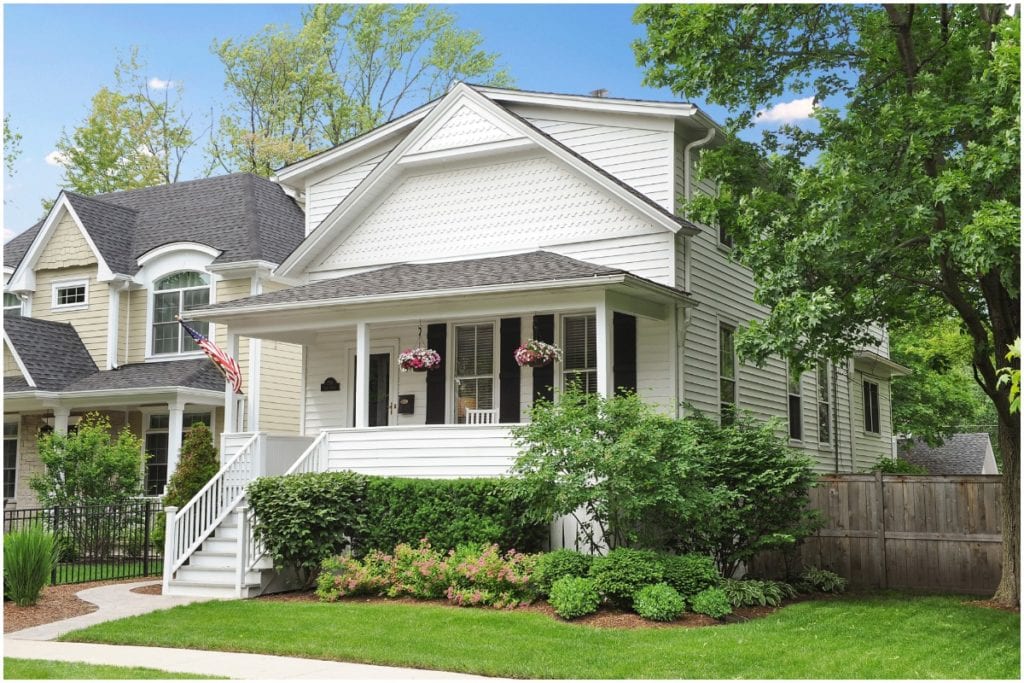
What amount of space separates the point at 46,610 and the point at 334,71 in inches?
1100

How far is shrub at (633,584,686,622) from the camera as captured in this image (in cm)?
1166

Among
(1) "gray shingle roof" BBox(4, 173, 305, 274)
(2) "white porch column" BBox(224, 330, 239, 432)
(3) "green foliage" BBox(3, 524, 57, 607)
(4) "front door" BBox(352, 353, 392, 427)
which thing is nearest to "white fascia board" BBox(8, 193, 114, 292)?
(1) "gray shingle roof" BBox(4, 173, 305, 274)

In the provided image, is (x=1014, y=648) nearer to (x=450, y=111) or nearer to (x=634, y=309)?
(x=634, y=309)

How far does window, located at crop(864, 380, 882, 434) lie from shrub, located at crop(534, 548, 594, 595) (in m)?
14.5

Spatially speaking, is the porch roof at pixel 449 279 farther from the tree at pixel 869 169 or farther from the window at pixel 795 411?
the window at pixel 795 411

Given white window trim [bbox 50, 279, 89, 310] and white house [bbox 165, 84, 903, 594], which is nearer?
white house [bbox 165, 84, 903, 594]

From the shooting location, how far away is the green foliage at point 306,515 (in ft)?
47.5

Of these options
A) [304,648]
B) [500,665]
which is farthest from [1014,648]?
[304,648]

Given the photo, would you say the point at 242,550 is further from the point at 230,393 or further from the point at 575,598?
the point at 575,598

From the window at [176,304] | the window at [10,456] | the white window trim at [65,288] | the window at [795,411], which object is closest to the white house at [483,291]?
the window at [795,411]

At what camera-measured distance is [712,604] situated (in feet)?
39.0

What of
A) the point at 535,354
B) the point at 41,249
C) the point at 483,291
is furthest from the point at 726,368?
the point at 41,249

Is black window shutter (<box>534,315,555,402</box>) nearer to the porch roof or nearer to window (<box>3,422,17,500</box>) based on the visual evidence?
the porch roof

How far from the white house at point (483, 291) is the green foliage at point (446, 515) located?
708 millimetres
